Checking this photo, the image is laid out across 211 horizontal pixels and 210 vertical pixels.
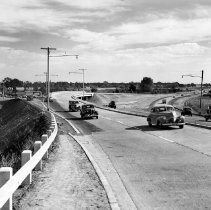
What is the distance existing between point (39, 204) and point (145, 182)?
322 centimetres

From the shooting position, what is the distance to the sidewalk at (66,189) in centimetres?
752

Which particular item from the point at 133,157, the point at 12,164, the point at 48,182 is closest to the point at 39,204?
the point at 48,182

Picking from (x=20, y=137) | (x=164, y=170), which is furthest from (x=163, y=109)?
(x=164, y=170)

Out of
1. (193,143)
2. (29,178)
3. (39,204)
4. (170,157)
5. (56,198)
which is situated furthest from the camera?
(193,143)

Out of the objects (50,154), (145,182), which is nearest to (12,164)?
(50,154)

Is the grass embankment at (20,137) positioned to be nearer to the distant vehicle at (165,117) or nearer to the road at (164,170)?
the road at (164,170)

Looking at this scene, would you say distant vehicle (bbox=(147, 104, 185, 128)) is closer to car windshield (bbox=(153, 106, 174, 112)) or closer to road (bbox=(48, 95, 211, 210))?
car windshield (bbox=(153, 106, 174, 112))

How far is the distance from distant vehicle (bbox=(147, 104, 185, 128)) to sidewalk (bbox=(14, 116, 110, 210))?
1358cm

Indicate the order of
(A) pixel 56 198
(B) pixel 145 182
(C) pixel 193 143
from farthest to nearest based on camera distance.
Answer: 1. (C) pixel 193 143
2. (B) pixel 145 182
3. (A) pixel 56 198

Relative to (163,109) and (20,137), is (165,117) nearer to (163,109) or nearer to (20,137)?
(163,109)

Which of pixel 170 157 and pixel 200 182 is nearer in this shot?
pixel 200 182

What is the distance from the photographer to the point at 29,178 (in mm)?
9133

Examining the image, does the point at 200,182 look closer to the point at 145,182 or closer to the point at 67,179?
the point at 145,182

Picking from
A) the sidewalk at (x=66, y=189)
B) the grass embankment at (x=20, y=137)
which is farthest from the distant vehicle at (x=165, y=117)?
the sidewalk at (x=66, y=189)
